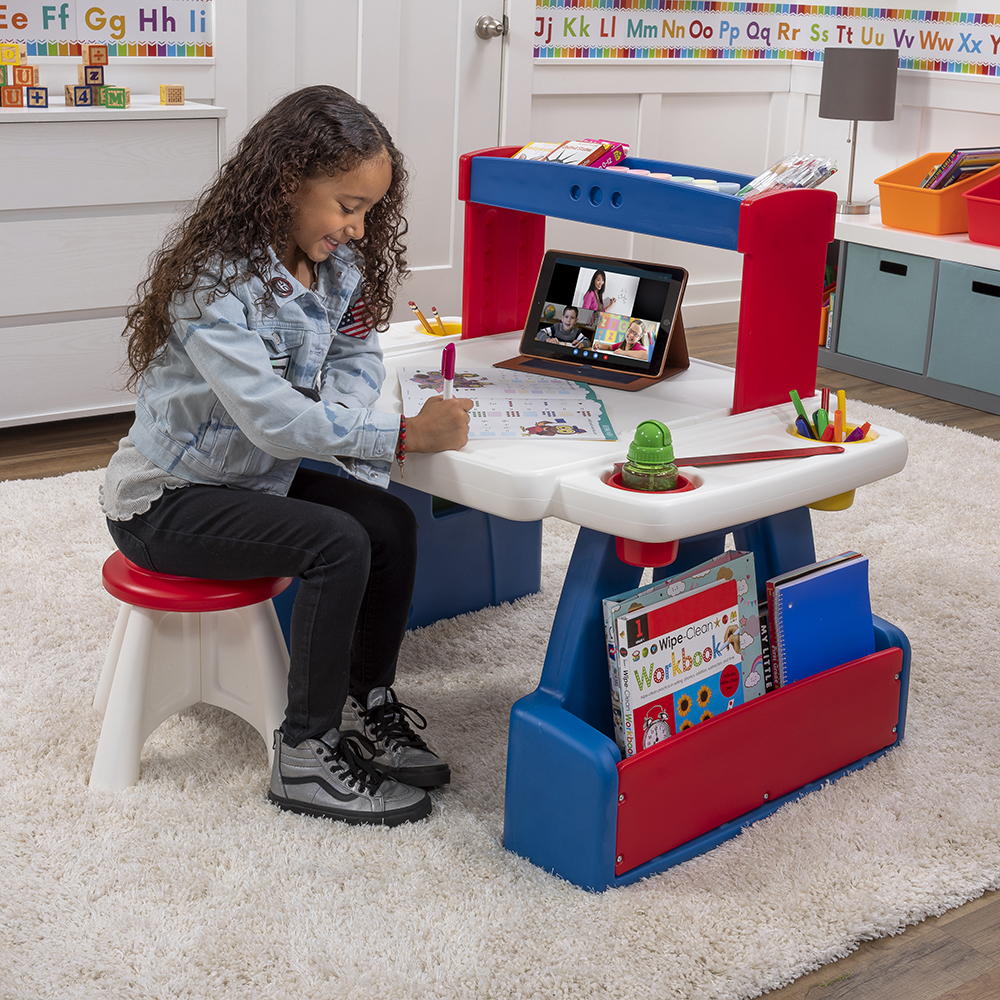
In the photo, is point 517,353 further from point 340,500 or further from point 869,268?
point 869,268

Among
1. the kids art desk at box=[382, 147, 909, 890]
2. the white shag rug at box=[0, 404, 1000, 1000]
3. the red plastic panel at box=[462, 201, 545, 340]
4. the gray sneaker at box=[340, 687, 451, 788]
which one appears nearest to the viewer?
the white shag rug at box=[0, 404, 1000, 1000]

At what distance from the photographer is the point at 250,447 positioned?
5.16ft

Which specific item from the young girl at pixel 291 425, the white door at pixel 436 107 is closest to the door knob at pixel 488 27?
the white door at pixel 436 107

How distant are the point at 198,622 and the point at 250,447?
0.28m

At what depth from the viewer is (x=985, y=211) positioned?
3477 millimetres

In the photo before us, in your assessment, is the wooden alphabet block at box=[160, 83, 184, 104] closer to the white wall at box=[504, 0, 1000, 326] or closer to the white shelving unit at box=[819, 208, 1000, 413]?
the white wall at box=[504, 0, 1000, 326]

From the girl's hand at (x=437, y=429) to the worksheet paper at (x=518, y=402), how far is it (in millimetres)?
58

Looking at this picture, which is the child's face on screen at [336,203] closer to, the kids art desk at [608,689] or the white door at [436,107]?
the kids art desk at [608,689]

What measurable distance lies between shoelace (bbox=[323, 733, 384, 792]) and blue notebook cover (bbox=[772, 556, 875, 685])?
558 millimetres

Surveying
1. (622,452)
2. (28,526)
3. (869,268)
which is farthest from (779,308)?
(869,268)

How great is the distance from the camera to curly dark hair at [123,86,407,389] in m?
1.48

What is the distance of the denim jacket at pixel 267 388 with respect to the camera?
1.46 metres

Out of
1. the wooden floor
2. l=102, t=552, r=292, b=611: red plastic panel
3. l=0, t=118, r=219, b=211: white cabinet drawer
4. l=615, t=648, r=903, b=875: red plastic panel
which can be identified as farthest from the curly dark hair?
l=0, t=118, r=219, b=211: white cabinet drawer

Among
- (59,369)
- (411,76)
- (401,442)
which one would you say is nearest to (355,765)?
(401,442)
